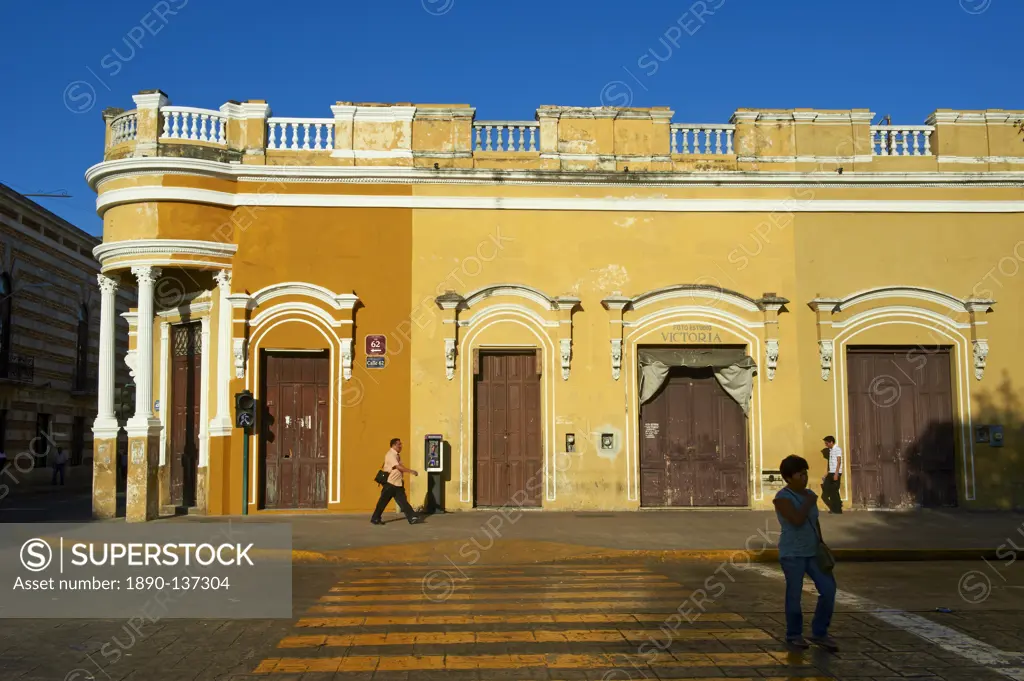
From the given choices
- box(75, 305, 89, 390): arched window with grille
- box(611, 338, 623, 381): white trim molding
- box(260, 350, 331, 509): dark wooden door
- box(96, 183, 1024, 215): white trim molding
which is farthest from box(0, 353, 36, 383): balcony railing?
box(611, 338, 623, 381): white trim molding

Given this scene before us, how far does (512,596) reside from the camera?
10.2 m

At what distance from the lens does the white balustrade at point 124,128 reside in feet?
60.6

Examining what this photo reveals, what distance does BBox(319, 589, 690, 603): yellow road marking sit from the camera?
10.1m

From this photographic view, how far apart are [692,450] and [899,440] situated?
4176mm

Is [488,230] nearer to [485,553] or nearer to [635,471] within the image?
[635,471]

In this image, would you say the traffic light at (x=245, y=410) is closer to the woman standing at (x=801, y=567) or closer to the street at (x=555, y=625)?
the street at (x=555, y=625)

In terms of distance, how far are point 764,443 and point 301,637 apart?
12604 mm

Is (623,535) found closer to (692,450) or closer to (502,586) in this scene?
(692,450)

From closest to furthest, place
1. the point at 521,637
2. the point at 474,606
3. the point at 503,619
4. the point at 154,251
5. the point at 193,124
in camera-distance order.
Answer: the point at 521,637 < the point at 503,619 < the point at 474,606 < the point at 154,251 < the point at 193,124

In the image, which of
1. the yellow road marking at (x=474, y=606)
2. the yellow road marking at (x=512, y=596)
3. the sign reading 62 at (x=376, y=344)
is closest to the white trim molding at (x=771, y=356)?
the sign reading 62 at (x=376, y=344)

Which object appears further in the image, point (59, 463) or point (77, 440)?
point (77, 440)

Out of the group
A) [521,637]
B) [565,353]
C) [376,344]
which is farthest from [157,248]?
[521,637]

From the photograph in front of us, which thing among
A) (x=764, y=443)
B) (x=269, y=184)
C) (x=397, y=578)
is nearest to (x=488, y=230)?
(x=269, y=184)

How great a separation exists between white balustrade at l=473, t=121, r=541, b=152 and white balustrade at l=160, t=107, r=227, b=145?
5.09 metres
